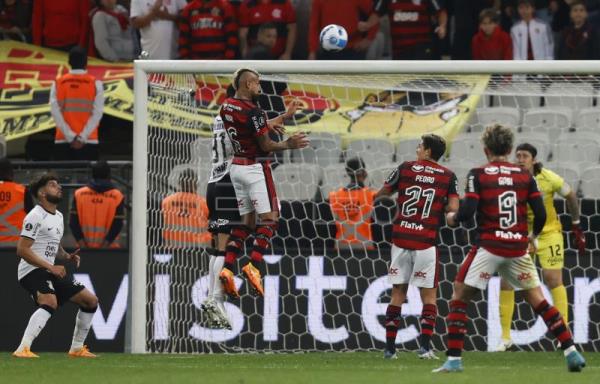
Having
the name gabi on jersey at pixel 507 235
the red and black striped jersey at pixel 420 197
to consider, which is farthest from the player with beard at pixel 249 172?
the name gabi on jersey at pixel 507 235

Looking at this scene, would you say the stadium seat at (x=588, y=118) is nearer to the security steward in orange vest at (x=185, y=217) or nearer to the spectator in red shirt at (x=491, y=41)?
the spectator in red shirt at (x=491, y=41)

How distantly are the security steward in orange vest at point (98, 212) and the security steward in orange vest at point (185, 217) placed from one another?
0.86 m

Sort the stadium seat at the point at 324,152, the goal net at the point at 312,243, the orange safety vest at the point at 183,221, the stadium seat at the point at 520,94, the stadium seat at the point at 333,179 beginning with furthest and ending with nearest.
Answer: the stadium seat at the point at 324,152
the stadium seat at the point at 333,179
the stadium seat at the point at 520,94
the orange safety vest at the point at 183,221
the goal net at the point at 312,243

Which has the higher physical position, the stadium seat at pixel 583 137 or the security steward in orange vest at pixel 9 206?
the stadium seat at pixel 583 137

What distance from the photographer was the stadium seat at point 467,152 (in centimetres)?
1530

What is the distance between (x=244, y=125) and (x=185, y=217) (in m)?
2.31

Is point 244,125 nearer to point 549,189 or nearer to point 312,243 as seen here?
point 312,243

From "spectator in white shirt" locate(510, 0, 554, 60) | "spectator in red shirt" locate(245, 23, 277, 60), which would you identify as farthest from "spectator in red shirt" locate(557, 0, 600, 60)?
"spectator in red shirt" locate(245, 23, 277, 60)

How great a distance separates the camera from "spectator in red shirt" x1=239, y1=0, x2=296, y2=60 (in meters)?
17.7

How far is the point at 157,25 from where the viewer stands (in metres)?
17.7

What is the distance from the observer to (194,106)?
47.3 feet

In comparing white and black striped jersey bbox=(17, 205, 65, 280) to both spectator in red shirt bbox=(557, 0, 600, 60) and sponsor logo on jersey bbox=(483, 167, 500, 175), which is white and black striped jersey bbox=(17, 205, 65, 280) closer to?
sponsor logo on jersey bbox=(483, 167, 500, 175)

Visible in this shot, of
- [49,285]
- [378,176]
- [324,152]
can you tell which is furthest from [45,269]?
[378,176]

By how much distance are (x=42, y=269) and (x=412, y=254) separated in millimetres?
3392
